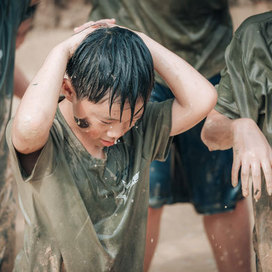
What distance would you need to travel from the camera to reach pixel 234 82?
9.59 ft

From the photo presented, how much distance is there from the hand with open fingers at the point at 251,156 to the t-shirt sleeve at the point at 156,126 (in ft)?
0.84

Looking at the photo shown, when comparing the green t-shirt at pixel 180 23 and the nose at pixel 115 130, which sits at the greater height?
the nose at pixel 115 130

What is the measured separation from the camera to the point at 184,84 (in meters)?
2.64

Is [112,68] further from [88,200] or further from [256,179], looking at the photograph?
[256,179]

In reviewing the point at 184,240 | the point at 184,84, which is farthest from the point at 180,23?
the point at 184,240

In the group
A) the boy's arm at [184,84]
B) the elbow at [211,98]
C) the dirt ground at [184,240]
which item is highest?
the boy's arm at [184,84]

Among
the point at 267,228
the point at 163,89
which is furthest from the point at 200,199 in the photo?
the point at 267,228

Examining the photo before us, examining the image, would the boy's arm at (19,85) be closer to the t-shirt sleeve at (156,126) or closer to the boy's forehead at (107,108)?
the t-shirt sleeve at (156,126)

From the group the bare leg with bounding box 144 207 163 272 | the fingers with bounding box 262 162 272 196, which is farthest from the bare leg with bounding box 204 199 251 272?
the fingers with bounding box 262 162 272 196

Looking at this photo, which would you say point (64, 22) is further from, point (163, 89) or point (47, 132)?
point (47, 132)

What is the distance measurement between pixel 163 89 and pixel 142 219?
3.61 ft

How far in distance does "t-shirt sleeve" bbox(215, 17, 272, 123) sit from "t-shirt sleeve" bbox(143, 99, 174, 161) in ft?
1.09

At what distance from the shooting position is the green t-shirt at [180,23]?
3721 mm

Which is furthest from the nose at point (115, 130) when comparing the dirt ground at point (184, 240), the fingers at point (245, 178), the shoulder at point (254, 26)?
the dirt ground at point (184, 240)
